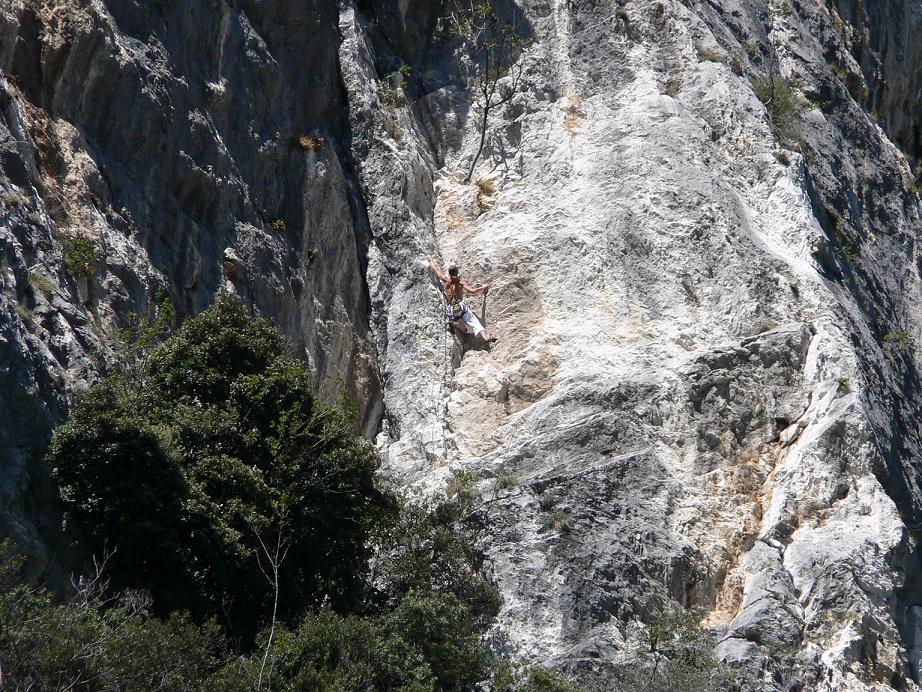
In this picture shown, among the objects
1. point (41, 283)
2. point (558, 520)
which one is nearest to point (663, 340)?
point (558, 520)

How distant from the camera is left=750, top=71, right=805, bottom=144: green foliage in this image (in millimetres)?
24969

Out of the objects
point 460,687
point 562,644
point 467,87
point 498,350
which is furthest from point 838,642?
point 467,87

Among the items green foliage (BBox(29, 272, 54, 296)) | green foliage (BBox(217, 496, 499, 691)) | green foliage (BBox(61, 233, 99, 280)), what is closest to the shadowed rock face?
green foliage (BBox(29, 272, 54, 296))

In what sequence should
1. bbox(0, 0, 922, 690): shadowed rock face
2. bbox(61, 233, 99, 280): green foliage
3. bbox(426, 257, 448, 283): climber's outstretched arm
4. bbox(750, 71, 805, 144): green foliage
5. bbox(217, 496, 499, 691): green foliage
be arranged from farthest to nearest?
1. bbox(750, 71, 805, 144): green foliage
2. bbox(426, 257, 448, 283): climber's outstretched arm
3. bbox(0, 0, 922, 690): shadowed rock face
4. bbox(61, 233, 99, 280): green foliage
5. bbox(217, 496, 499, 691): green foliage

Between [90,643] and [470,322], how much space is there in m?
10.8

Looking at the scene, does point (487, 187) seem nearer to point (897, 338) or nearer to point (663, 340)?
point (663, 340)

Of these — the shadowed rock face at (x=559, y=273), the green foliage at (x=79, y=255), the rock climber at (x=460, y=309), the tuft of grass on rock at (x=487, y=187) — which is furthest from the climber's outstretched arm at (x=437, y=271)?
the green foliage at (x=79, y=255)

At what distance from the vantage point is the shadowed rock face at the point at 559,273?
17.0 m

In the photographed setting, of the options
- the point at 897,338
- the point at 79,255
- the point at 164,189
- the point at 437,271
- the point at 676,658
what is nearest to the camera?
the point at 676,658

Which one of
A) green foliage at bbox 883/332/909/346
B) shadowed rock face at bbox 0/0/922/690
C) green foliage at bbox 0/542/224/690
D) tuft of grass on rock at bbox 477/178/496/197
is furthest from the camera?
tuft of grass on rock at bbox 477/178/496/197

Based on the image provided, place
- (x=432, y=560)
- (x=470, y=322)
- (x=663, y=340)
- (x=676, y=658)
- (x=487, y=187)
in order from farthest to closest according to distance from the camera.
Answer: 1. (x=487, y=187)
2. (x=470, y=322)
3. (x=663, y=340)
4. (x=432, y=560)
5. (x=676, y=658)

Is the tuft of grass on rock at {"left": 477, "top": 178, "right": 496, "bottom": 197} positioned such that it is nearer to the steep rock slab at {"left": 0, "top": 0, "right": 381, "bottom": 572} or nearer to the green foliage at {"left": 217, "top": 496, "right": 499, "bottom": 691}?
the steep rock slab at {"left": 0, "top": 0, "right": 381, "bottom": 572}

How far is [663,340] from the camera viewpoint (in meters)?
20.5

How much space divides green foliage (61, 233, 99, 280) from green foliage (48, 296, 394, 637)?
110 centimetres
